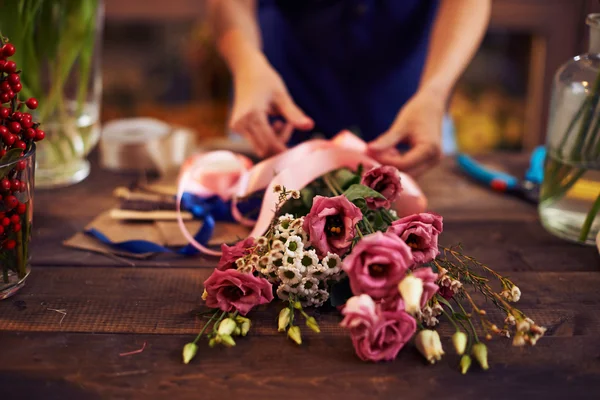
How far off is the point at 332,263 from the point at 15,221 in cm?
33

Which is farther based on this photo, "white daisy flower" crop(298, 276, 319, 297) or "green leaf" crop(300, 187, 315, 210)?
"green leaf" crop(300, 187, 315, 210)

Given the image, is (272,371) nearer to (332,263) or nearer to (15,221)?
(332,263)

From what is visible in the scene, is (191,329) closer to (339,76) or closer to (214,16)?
(214,16)

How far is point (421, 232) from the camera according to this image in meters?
0.61

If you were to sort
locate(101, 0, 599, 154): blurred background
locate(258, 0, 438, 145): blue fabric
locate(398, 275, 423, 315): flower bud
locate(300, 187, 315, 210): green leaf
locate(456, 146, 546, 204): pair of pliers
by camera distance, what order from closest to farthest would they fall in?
locate(398, 275, 423, 315): flower bud → locate(300, 187, 315, 210): green leaf → locate(456, 146, 546, 204): pair of pliers → locate(258, 0, 438, 145): blue fabric → locate(101, 0, 599, 154): blurred background

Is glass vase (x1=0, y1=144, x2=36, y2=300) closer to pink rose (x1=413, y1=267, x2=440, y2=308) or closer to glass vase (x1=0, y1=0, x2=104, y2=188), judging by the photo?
glass vase (x1=0, y1=0, x2=104, y2=188)

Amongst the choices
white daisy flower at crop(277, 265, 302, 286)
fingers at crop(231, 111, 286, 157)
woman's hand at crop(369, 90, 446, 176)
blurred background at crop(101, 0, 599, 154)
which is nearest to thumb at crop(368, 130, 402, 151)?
woman's hand at crop(369, 90, 446, 176)

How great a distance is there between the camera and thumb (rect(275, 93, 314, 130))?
0.93 meters

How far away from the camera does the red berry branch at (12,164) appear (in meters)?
0.63

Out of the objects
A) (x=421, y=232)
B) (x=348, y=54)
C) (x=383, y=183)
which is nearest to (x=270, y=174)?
(x=383, y=183)

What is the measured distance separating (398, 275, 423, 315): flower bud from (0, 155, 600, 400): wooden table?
0.23ft

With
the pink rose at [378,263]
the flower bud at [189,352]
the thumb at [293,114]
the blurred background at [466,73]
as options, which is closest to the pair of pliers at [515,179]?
the thumb at [293,114]

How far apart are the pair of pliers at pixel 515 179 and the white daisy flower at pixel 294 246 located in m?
0.54

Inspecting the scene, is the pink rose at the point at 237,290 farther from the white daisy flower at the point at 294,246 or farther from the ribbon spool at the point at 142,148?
the ribbon spool at the point at 142,148
